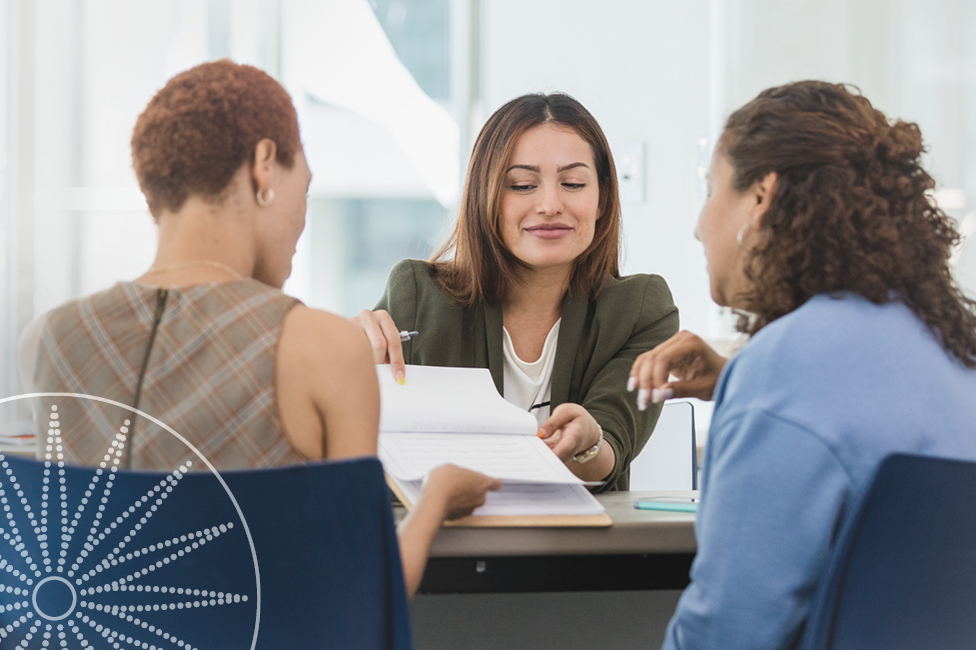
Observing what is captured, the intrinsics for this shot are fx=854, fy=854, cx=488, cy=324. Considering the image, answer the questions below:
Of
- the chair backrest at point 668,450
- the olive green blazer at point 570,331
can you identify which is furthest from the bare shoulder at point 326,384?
the chair backrest at point 668,450

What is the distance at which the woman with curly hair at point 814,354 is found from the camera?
707mm

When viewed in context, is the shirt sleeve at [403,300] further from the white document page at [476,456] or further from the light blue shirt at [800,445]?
the light blue shirt at [800,445]

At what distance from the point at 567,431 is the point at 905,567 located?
0.56m

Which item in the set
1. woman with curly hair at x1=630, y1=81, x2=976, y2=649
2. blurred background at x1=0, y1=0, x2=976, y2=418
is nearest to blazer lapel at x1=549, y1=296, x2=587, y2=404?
woman with curly hair at x1=630, y1=81, x2=976, y2=649

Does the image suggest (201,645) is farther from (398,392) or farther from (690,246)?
(690,246)

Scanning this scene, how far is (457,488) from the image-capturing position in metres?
0.82

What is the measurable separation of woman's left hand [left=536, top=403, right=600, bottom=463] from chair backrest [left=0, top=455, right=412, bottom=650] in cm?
52

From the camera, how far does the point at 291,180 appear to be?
88 cm

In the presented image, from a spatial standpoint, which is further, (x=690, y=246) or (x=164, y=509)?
(x=690, y=246)

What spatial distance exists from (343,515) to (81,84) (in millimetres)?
2399

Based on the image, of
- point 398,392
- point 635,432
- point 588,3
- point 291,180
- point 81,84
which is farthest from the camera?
point 588,3

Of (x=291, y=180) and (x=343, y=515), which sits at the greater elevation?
(x=291, y=180)

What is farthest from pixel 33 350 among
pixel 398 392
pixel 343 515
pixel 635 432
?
pixel 635 432

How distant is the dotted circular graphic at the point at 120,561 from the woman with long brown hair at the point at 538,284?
0.93m
